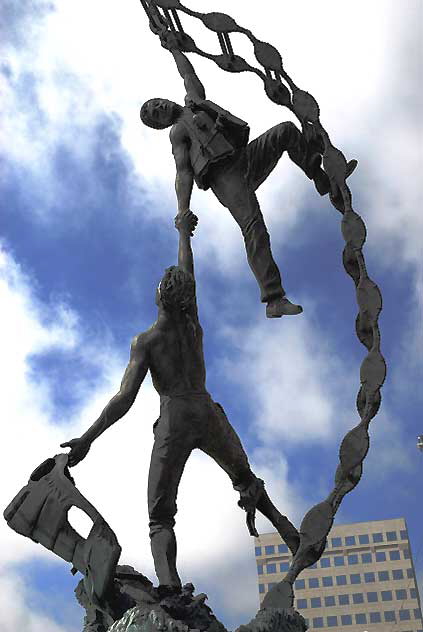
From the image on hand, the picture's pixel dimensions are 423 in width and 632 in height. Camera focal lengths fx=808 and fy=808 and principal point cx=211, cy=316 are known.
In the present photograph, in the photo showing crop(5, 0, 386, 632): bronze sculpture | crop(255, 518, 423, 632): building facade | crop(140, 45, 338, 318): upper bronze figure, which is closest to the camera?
crop(5, 0, 386, 632): bronze sculpture

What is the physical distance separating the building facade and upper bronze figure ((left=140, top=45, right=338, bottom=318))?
44.3 m

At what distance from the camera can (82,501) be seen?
5.59 metres

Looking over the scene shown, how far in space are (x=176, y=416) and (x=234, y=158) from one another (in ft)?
8.63

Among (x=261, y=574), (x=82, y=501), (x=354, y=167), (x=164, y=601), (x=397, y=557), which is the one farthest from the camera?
(x=397, y=557)

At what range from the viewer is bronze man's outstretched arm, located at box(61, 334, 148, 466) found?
232 inches

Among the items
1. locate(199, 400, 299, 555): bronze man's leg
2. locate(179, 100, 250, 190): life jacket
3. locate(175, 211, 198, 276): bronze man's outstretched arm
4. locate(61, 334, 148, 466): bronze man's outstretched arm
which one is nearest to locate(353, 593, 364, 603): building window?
locate(199, 400, 299, 555): bronze man's leg

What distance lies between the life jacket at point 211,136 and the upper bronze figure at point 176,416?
4.71 ft

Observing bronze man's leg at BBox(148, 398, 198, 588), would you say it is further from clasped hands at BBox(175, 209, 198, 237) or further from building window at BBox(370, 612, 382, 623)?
building window at BBox(370, 612, 382, 623)

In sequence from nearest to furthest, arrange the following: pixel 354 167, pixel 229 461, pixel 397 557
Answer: pixel 229 461, pixel 354 167, pixel 397 557

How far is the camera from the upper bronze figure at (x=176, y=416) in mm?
6027

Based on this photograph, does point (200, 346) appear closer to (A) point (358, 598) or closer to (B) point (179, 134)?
(B) point (179, 134)

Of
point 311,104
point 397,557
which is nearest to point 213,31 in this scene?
point 311,104

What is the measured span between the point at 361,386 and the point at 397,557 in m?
46.6

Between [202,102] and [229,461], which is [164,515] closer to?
[229,461]
